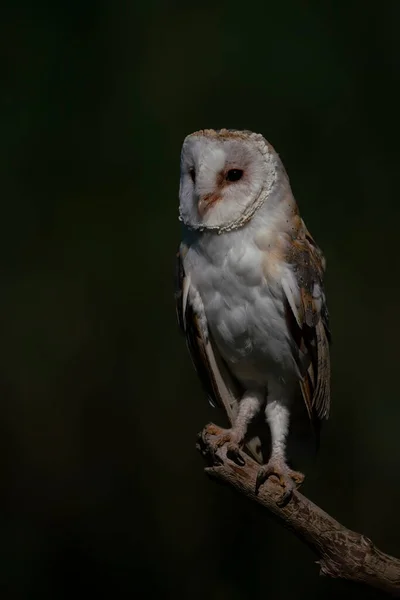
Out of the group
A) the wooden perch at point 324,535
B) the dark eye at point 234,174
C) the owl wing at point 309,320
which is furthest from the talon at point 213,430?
the dark eye at point 234,174

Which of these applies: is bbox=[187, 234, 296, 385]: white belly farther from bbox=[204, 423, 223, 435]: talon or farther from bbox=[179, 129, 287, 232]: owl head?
bbox=[204, 423, 223, 435]: talon

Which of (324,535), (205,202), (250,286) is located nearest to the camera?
(324,535)

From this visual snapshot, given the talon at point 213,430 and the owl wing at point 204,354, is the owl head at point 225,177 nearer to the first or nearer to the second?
the owl wing at point 204,354

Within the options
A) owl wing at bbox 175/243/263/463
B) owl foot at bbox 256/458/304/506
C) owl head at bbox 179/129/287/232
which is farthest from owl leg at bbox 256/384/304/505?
owl head at bbox 179/129/287/232

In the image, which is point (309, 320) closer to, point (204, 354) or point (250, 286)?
point (250, 286)

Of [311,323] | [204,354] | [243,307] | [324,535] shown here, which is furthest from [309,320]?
[324,535]
